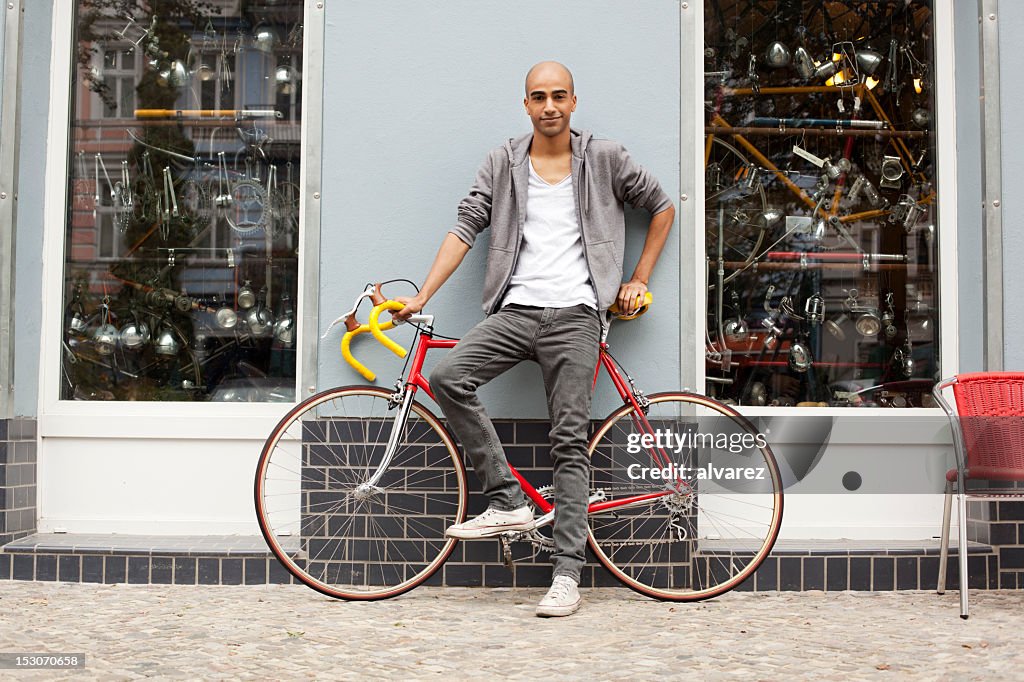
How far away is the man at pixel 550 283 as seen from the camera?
4.30 meters

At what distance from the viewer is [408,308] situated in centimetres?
436

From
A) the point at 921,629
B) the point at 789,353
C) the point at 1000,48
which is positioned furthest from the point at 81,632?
the point at 1000,48

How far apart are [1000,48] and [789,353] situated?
1.74 metres

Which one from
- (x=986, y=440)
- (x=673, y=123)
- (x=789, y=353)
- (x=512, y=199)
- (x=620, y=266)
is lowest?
(x=986, y=440)

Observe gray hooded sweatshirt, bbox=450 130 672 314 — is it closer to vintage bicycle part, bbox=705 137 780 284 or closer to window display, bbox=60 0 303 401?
vintage bicycle part, bbox=705 137 780 284

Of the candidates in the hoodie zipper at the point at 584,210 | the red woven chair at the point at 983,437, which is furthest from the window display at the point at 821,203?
the hoodie zipper at the point at 584,210

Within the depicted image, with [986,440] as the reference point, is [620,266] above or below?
above

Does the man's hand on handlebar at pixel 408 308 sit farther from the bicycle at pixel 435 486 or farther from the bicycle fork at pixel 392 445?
the bicycle fork at pixel 392 445

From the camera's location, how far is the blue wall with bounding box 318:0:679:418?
480 centimetres

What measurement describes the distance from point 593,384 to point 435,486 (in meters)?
0.87

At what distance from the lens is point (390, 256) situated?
481 centimetres

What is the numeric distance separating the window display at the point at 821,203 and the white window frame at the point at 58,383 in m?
2.11

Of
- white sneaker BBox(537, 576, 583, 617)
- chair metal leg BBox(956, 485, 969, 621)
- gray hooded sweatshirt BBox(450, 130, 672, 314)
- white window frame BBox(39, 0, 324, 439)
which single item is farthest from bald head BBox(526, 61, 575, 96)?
chair metal leg BBox(956, 485, 969, 621)

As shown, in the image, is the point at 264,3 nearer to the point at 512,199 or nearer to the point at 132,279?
the point at 132,279
